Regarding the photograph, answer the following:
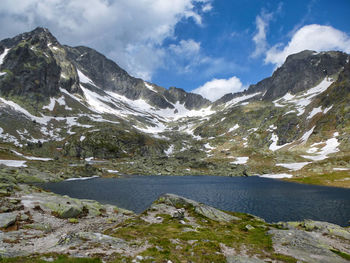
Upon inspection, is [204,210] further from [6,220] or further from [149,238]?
[6,220]


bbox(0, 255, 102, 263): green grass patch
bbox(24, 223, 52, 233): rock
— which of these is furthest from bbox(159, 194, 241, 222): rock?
bbox(0, 255, 102, 263): green grass patch

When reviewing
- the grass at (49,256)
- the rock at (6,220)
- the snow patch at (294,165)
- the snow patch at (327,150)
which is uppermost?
the snow patch at (327,150)

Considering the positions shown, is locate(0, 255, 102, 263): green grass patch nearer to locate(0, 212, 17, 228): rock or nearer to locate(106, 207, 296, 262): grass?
locate(106, 207, 296, 262): grass

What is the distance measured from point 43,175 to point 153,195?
209ft

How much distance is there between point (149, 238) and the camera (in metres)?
25.5

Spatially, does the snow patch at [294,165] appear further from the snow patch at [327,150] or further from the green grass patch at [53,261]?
the green grass patch at [53,261]

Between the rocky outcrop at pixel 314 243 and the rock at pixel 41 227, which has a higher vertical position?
the rocky outcrop at pixel 314 243

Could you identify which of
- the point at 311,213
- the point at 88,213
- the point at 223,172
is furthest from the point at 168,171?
the point at 88,213

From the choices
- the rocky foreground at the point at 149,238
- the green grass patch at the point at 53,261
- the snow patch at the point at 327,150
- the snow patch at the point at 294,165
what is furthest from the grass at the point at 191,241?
the snow patch at the point at 327,150

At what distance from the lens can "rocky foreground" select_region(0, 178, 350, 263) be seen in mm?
19016

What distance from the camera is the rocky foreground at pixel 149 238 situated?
19016 millimetres

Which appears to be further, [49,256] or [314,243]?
[314,243]

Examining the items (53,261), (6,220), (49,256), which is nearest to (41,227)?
(6,220)

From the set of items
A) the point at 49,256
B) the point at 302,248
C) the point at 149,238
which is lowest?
the point at 149,238
